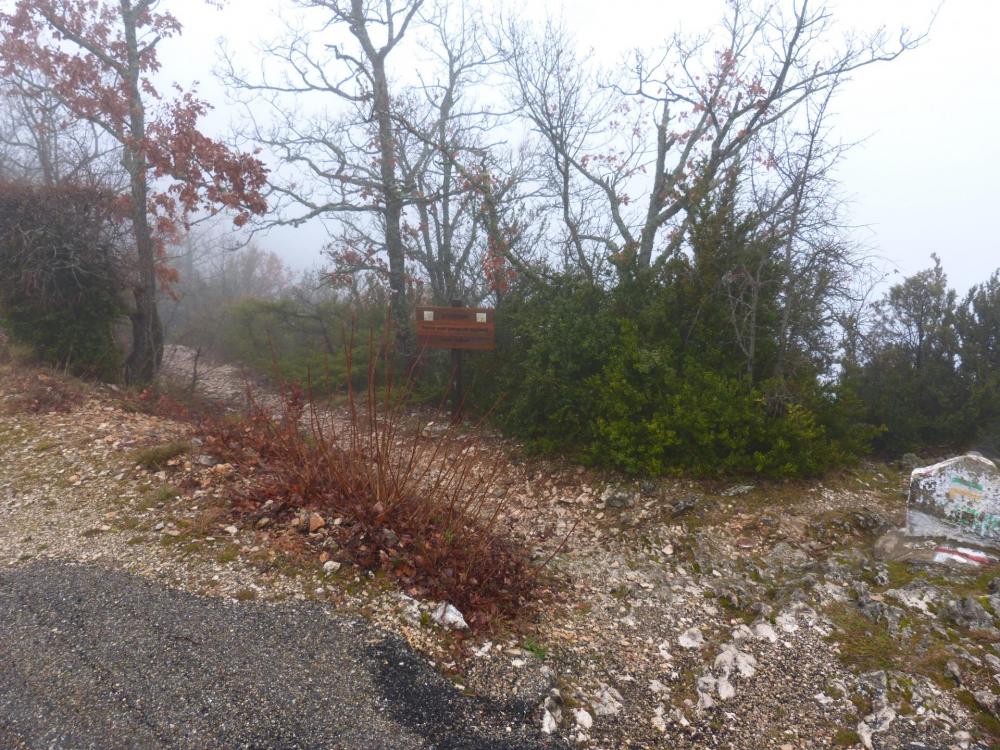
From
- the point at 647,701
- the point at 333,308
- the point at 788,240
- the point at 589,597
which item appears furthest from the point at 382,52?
the point at 647,701

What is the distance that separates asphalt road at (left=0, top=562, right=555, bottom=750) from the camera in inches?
104

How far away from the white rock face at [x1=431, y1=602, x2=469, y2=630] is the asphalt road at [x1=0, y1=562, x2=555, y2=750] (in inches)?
12.5

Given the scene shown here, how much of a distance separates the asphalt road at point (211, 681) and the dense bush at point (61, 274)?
6.28 m

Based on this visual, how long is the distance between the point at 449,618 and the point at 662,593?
5.79ft

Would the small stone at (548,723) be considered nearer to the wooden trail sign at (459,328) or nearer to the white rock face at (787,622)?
the white rock face at (787,622)

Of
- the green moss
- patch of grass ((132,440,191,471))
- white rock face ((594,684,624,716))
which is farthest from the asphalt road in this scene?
patch of grass ((132,440,191,471))

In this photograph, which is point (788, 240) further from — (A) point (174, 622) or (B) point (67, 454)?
(B) point (67, 454)

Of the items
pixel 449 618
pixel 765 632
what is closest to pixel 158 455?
pixel 449 618

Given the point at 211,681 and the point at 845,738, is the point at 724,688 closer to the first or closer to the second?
the point at 845,738

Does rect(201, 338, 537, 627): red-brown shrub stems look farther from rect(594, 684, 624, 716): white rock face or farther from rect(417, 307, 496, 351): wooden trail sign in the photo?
rect(417, 307, 496, 351): wooden trail sign

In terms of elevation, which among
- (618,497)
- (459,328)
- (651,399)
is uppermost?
(459,328)

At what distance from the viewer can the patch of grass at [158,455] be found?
553cm

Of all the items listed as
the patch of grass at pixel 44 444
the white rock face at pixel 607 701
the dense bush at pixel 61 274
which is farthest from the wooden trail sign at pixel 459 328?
the white rock face at pixel 607 701

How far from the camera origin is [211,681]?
294 centimetres
